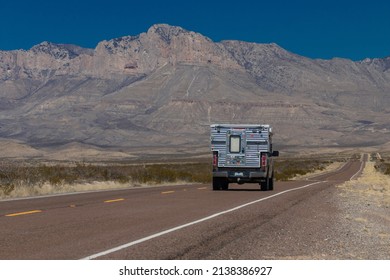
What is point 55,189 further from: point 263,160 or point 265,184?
point 265,184

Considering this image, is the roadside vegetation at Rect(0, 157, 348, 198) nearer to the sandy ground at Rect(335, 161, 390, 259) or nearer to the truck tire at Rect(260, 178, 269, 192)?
the truck tire at Rect(260, 178, 269, 192)

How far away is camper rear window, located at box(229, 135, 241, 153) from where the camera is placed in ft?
91.7

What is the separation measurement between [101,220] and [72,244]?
4.01 m

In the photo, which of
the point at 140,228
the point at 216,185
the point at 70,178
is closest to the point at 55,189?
the point at 70,178

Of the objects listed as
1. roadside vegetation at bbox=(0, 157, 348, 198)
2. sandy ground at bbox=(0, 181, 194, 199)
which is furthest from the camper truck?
roadside vegetation at bbox=(0, 157, 348, 198)

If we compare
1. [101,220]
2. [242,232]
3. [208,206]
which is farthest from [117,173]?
[242,232]

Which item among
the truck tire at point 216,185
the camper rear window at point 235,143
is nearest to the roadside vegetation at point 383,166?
the truck tire at point 216,185

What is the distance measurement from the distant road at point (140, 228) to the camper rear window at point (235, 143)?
21.4ft

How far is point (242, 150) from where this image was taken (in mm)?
28000

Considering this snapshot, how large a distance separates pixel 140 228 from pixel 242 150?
1478 cm

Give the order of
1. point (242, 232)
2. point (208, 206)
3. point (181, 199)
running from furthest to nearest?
point (181, 199), point (208, 206), point (242, 232)

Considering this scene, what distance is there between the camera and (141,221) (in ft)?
49.3
